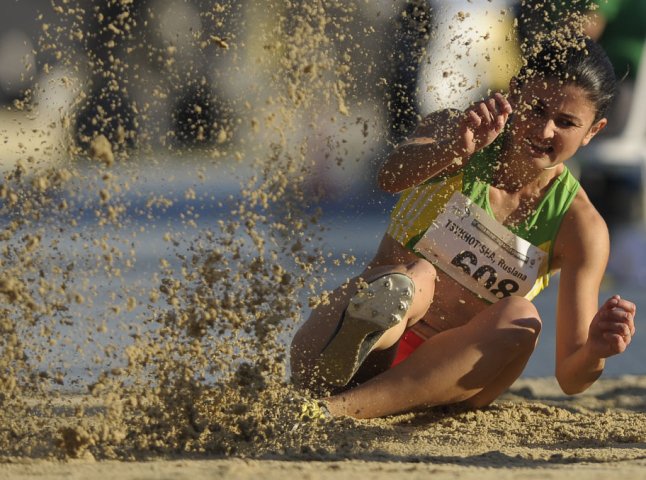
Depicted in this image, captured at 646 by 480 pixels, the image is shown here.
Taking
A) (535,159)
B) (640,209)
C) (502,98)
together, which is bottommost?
(640,209)

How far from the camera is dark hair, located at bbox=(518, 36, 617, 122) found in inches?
159

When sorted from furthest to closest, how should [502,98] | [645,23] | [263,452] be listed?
1. [645,23]
2. [502,98]
3. [263,452]

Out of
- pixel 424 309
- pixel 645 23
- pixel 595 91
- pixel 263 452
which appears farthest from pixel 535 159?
pixel 645 23

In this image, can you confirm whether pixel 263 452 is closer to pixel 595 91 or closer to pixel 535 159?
pixel 535 159

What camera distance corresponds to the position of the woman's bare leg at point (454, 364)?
13.1ft

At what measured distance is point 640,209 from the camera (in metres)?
10.8

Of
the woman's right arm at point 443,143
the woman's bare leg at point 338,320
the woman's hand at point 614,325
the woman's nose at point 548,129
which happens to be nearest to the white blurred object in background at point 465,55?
the woman's right arm at point 443,143

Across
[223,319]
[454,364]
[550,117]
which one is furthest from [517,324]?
[223,319]

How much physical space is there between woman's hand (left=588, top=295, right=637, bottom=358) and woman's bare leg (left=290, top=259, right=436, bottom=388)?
58 cm

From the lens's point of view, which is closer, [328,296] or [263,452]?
[263,452]

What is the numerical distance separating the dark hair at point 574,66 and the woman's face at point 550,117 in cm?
3

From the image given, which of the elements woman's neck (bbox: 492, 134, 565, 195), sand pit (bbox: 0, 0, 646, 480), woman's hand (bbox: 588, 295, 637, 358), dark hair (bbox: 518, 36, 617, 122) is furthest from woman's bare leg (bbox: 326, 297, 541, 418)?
dark hair (bbox: 518, 36, 617, 122)

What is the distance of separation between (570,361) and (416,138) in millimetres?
931

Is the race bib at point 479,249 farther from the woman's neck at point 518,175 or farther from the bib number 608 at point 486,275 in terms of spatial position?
the woman's neck at point 518,175
